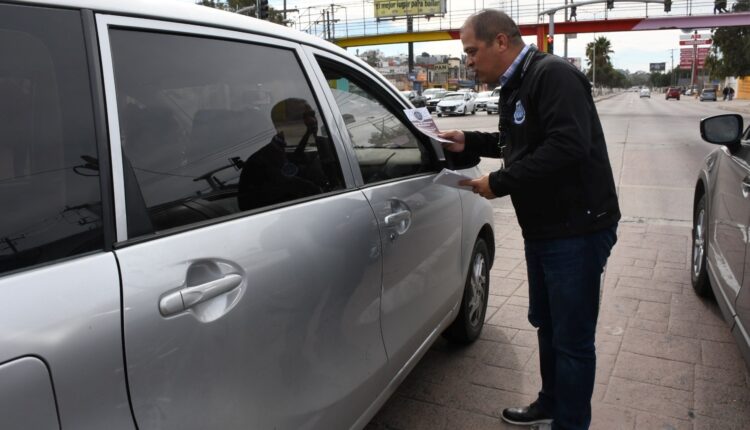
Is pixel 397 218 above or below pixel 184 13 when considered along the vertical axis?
below

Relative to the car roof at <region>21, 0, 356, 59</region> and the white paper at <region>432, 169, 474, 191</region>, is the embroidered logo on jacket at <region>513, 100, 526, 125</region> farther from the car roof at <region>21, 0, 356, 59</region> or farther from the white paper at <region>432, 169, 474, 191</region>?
the car roof at <region>21, 0, 356, 59</region>

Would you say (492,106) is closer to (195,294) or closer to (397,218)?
(397,218)

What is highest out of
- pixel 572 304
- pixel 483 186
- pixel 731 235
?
pixel 483 186

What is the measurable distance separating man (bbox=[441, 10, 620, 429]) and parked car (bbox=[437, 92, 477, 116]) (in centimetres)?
3505

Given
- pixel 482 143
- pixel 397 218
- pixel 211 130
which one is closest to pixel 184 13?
pixel 211 130

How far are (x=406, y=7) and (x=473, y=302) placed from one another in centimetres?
6224

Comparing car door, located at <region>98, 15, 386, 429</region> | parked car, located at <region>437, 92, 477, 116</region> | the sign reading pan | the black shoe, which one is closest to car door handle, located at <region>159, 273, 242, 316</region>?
car door, located at <region>98, 15, 386, 429</region>

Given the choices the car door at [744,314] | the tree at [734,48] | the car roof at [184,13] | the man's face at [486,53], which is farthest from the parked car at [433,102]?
the car roof at [184,13]

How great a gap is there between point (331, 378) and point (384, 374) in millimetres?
474

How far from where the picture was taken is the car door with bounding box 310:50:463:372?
2293 mm

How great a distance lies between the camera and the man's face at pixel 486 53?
7.47 ft

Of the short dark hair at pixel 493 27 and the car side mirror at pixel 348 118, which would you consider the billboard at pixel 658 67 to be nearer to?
the short dark hair at pixel 493 27

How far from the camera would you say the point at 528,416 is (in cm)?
278

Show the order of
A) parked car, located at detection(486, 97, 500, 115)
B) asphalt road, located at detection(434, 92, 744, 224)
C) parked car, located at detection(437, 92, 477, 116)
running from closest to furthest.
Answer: asphalt road, located at detection(434, 92, 744, 224) → parked car, located at detection(437, 92, 477, 116) → parked car, located at detection(486, 97, 500, 115)
